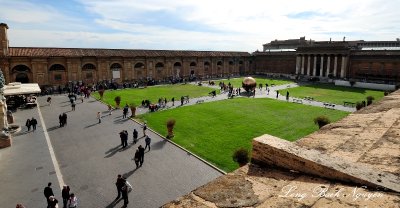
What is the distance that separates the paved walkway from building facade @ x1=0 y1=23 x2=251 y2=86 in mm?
23813

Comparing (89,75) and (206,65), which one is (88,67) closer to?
(89,75)

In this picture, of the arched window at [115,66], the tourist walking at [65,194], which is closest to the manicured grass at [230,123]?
the tourist walking at [65,194]

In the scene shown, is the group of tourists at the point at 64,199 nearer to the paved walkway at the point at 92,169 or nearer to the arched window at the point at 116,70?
the paved walkway at the point at 92,169

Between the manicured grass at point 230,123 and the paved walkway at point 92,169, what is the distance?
1.46 m

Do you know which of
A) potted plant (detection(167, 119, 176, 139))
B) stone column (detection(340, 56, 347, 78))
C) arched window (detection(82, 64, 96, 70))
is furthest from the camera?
stone column (detection(340, 56, 347, 78))

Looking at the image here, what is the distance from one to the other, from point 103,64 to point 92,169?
124ft

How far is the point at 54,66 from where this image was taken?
148 ft

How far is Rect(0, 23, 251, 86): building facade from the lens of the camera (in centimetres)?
4197

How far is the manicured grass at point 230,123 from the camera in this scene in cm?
1850

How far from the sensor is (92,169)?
15.4m

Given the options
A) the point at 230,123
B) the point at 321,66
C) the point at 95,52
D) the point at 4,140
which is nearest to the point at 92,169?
the point at 4,140

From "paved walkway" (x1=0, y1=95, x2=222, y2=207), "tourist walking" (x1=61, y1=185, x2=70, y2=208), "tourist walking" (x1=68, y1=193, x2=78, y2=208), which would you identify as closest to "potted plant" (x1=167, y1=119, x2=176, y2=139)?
"paved walkway" (x1=0, y1=95, x2=222, y2=207)

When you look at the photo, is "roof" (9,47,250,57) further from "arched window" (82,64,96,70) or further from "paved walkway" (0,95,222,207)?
"paved walkway" (0,95,222,207)

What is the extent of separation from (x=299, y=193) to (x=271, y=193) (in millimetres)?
490
